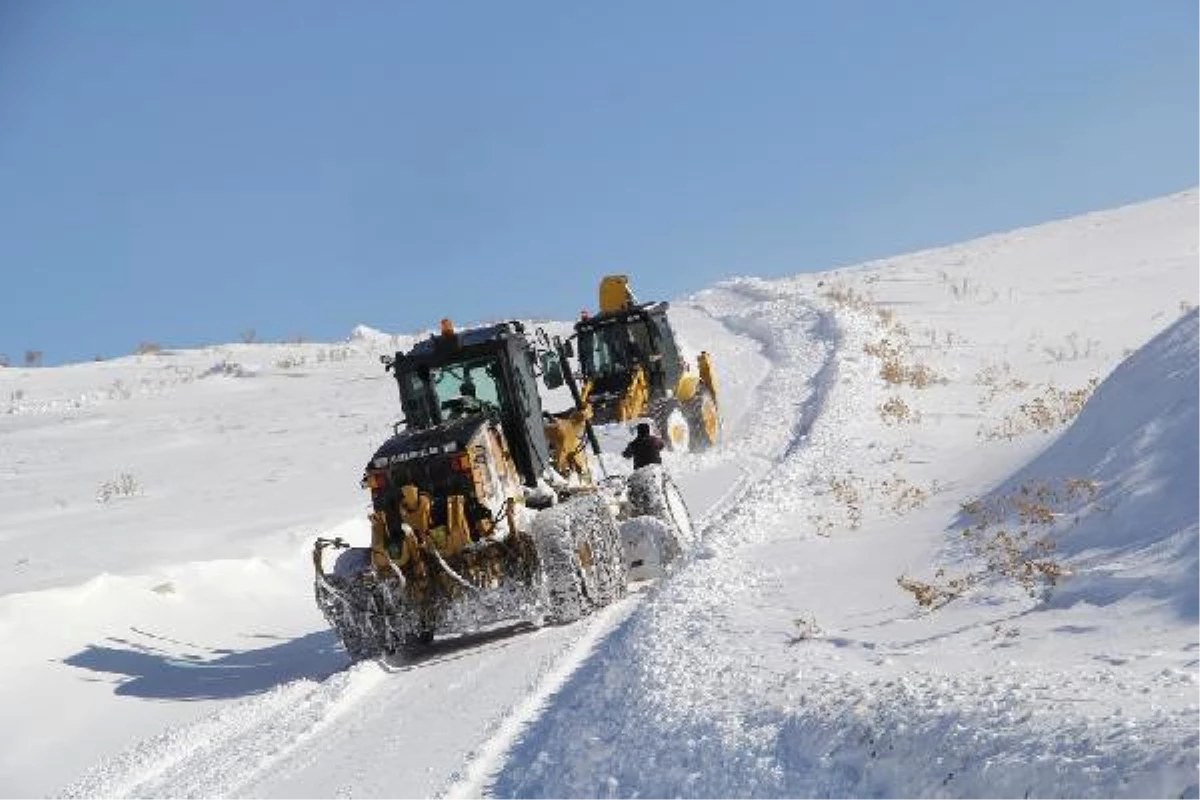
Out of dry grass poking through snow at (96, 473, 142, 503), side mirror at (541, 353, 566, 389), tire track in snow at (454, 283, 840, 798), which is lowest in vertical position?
tire track in snow at (454, 283, 840, 798)

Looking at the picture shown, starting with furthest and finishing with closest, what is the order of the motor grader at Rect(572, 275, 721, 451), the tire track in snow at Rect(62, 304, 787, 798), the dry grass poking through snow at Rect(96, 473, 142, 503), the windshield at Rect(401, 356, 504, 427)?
1. the motor grader at Rect(572, 275, 721, 451)
2. the dry grass poking through snow at Rect(96, 473, 142, 503)
3. the windshield at Rect(401, 356, 504, 427)
4. the tire track in snow at Rect(62, 304, 787, 798)

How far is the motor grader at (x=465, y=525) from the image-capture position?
988 cm

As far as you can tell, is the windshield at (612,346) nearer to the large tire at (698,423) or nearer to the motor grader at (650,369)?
the motor grader at (650,369)

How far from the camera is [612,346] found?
20297mm

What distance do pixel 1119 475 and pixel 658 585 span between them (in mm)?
3936

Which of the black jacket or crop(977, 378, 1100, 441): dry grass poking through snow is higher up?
the black jacket

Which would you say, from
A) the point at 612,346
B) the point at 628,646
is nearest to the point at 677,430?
the point at 612,346

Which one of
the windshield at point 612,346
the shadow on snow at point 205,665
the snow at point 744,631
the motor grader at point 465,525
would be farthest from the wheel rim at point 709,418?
the shadow on snow at point 205,665

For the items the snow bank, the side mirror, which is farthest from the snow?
the side mirror

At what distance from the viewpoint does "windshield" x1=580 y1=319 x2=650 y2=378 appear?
2019 cm

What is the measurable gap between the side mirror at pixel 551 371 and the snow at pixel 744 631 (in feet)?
7.18

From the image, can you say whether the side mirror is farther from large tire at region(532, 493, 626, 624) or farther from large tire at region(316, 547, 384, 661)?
large tire at region(316, 547, 384, 661)

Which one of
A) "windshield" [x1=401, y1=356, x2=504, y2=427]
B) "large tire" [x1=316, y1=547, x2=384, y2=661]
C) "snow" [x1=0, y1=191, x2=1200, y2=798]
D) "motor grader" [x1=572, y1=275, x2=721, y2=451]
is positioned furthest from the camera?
"motor grader" [x1=572, y1=275, x2=721, y2=451]

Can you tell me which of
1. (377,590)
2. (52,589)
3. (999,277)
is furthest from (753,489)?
(999,277)
